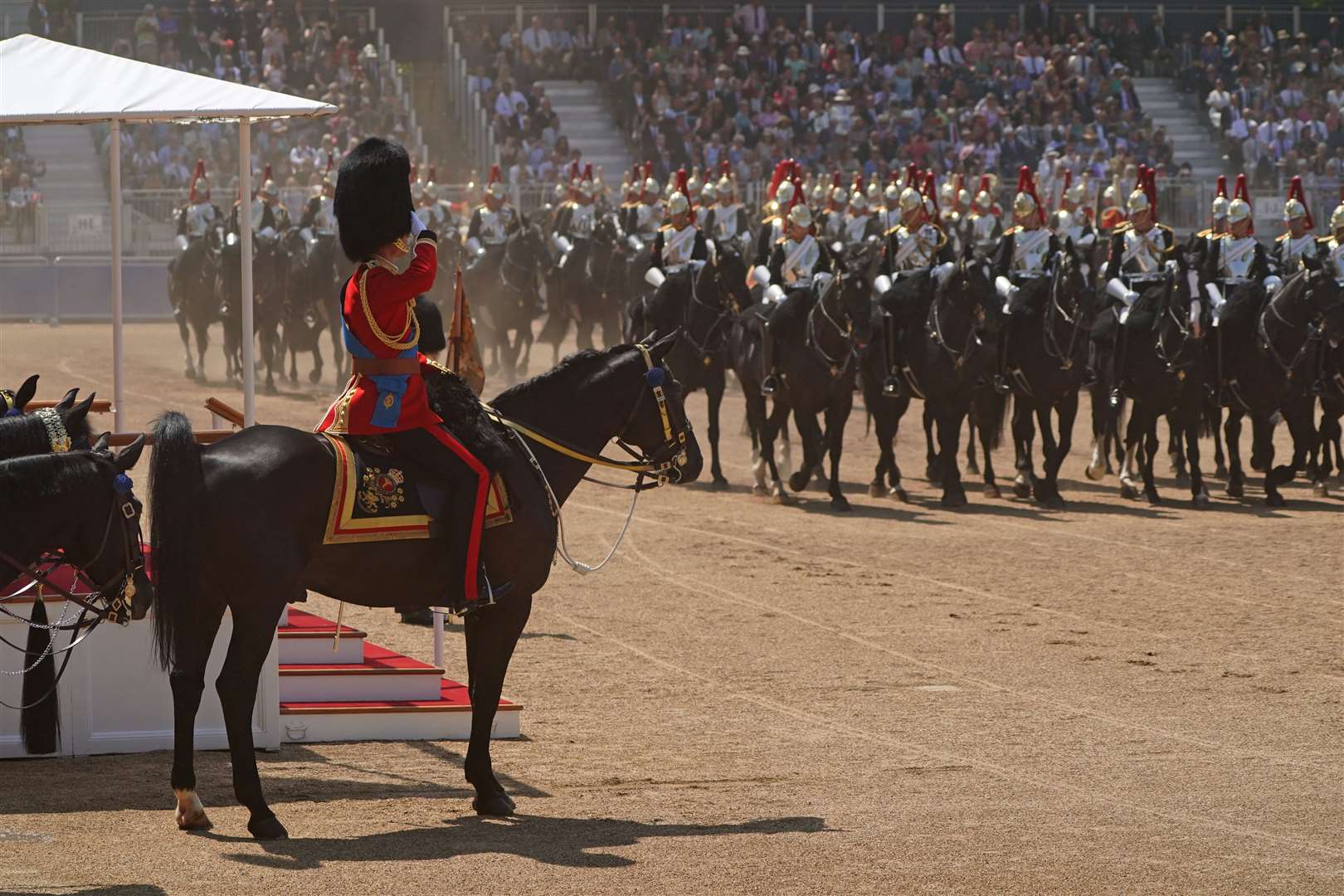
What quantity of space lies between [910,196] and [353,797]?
39.3 feet

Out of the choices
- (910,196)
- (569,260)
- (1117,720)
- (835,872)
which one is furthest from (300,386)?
(835,872)

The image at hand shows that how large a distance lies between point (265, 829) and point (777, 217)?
13.2 metres

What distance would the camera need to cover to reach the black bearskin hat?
311 inches

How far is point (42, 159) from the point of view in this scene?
1077 inches

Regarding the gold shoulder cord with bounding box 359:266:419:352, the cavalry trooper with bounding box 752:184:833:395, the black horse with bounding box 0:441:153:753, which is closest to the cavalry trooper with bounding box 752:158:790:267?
the cavalry trooper with bounding box 752:184:833:395

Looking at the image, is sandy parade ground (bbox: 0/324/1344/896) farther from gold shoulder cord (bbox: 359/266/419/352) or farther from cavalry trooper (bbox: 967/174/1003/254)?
cavalry trooper (bbox: 967/174/1003/254)

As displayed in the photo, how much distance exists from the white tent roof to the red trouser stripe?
1812 mm

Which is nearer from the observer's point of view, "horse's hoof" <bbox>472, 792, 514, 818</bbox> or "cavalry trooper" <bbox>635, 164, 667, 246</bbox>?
"horse's hoof" <bbox>472, 792, 514, 818</bbox>

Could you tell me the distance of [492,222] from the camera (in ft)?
90.9

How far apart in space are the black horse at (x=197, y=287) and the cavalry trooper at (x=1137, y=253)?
12.6 m

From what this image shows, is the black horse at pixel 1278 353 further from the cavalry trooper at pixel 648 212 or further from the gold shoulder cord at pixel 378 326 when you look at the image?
the gold shoulder cord at pixel 378 326

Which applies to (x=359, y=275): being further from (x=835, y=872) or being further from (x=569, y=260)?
(x=569, y=260)

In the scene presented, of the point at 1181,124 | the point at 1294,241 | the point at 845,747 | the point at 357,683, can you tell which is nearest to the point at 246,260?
the point at 357,683

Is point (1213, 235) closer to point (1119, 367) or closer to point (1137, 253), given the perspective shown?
point (1137, 253)
